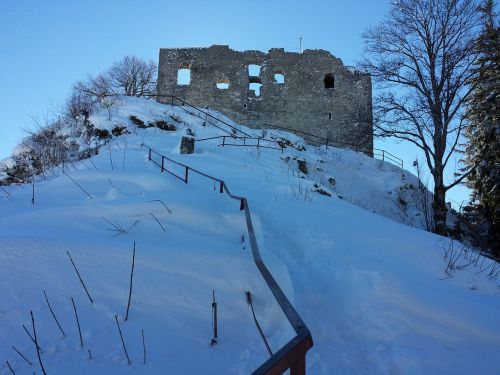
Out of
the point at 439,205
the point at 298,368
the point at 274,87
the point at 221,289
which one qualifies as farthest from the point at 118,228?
the point at 274,87

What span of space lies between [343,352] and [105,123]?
12.9 meters

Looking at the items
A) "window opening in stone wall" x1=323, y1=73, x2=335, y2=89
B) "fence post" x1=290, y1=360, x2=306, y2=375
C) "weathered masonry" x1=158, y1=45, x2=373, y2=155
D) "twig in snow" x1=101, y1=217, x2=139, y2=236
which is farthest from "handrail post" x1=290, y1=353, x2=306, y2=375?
"window opening in stone wall" x1=323, y1=73, x2=335, y2=89

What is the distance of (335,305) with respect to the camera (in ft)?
12.4

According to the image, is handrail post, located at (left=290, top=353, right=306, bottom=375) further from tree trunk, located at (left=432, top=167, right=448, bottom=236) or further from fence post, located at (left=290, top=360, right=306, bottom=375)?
tree trunk, located at (left=432, top=167, right=448, bottom=236)

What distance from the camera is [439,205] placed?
11.8 metres

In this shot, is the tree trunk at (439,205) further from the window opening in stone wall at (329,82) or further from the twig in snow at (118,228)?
the window opening in stone wall at (329,82)

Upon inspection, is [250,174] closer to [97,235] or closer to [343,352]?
[97,235]

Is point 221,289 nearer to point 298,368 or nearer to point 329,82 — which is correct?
point 298,368

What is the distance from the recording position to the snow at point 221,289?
102 inches

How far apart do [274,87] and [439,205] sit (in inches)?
629

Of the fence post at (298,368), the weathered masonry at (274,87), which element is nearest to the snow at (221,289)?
the fence post at (298,368)

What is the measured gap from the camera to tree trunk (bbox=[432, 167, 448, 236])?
11.3m

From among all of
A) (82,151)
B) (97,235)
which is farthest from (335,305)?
(82,151)

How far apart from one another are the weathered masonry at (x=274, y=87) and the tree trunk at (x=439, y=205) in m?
12.7
